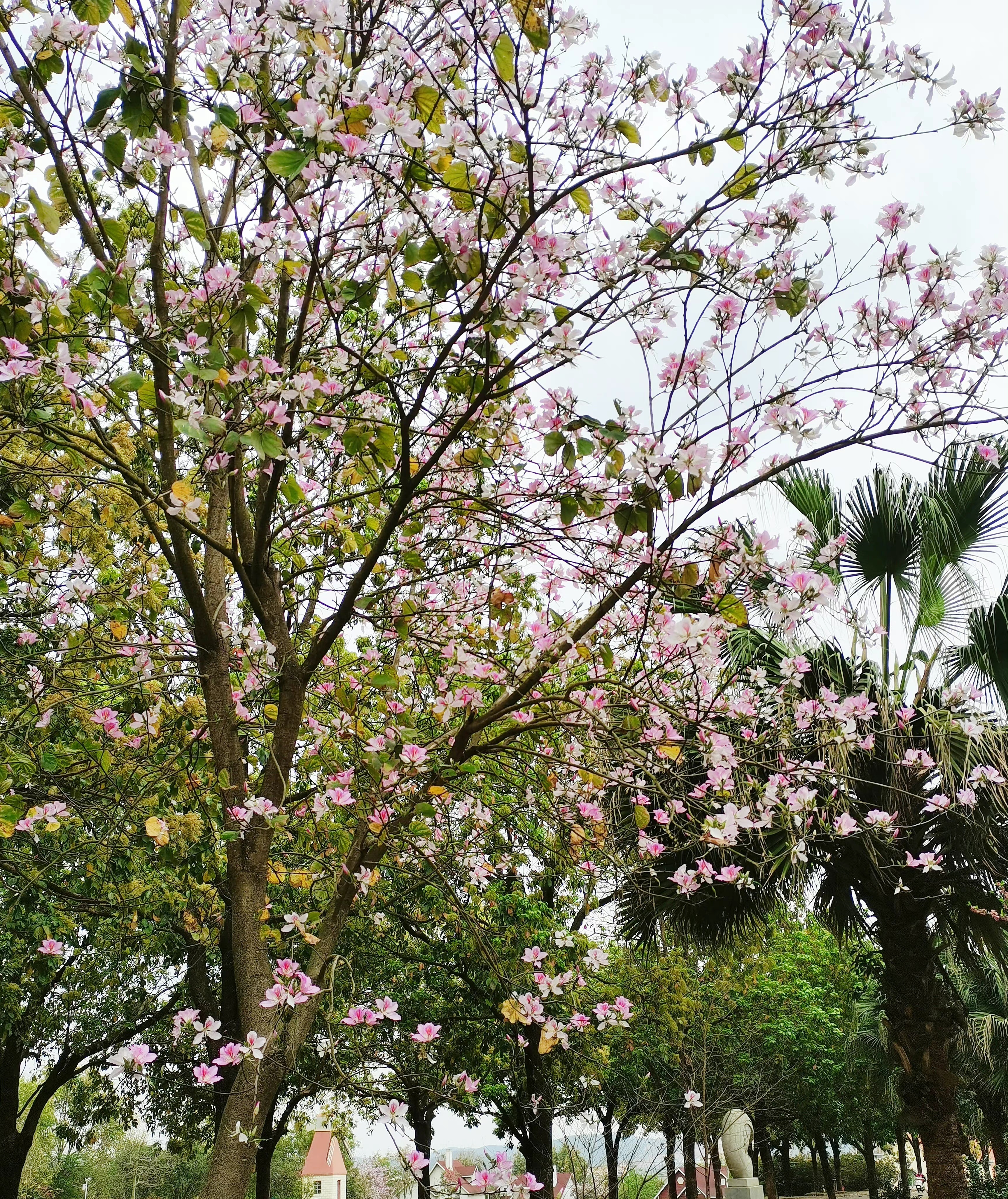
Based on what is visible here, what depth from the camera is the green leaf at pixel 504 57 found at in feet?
8.05

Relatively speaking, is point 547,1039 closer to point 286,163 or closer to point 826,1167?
point 286,163

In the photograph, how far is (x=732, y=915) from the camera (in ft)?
23.1

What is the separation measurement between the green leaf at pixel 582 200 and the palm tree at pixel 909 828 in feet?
11.8

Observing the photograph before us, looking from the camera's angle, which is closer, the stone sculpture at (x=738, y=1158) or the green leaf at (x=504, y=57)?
the green leaf at (x=504, y=57)

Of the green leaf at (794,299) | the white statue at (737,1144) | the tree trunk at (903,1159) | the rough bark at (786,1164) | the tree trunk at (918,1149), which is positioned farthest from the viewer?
the rough bark at (786,1164)

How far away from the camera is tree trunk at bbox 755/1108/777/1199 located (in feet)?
70.6

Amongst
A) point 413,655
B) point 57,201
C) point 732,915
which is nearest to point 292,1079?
point 732,915

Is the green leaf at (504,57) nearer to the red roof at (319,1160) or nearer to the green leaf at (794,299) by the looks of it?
the green leaf at (794,299)

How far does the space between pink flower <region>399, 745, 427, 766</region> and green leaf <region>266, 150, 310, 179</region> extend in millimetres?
1852

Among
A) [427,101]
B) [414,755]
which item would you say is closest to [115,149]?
[427,101]

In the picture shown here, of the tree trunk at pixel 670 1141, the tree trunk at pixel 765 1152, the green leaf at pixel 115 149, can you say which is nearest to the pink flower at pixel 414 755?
the green leaf at pixel 115 149

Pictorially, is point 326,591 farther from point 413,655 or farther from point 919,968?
point 919,968

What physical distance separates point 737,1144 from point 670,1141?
5388 mm

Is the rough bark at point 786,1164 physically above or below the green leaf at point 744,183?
below
